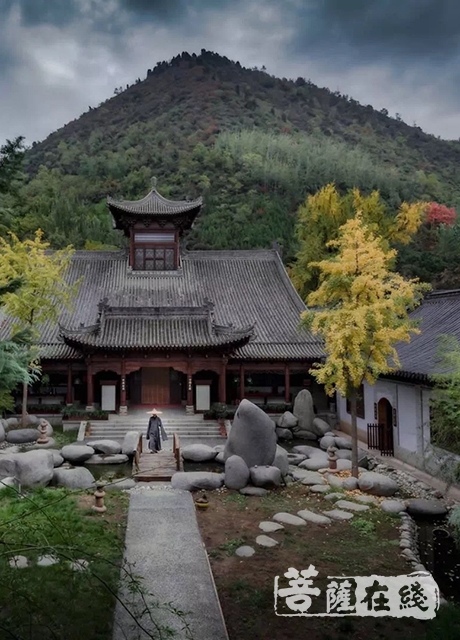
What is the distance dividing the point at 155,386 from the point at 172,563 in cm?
1757

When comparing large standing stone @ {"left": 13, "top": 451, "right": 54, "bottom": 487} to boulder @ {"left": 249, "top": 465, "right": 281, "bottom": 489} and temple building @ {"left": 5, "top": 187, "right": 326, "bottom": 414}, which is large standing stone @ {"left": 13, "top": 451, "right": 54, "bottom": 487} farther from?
temple building @ {"left": 5, "top": 187, "right": 326, "bottom": 414}

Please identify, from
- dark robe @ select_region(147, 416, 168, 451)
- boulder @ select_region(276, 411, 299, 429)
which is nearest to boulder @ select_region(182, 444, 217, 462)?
dark robe @ select_region(147, 416, 168, 451)

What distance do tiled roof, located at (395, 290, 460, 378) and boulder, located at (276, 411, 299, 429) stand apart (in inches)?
215

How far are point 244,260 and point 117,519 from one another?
24642 mm

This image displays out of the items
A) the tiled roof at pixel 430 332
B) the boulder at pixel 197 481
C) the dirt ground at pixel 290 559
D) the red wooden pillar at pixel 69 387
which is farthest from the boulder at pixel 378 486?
the red wooden pillar at pixel 69 387

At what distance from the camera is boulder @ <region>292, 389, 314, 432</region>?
21594 millimetres

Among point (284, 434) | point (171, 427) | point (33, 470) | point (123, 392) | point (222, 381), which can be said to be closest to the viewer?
point (33, 470)

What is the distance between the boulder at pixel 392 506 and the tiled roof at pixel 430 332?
11.5 feet

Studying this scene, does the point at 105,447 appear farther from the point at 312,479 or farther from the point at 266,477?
the point at 312,479

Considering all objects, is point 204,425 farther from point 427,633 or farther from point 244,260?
point 427,633

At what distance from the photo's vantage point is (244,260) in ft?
110

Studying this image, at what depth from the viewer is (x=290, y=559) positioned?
8.63m

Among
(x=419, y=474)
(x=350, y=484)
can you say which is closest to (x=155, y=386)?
(x=350, y=484)

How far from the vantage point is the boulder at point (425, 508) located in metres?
11.2
